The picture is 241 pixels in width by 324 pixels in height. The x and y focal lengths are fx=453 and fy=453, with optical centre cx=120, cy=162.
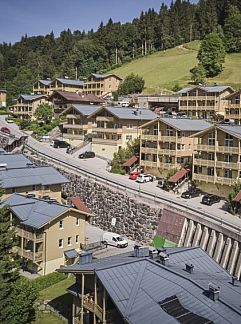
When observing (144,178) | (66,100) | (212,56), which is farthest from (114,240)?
(212,56)

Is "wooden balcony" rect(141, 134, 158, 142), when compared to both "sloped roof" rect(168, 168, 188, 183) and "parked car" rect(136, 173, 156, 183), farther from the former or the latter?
"sloped roof" rect(168, 168, 188, 183)

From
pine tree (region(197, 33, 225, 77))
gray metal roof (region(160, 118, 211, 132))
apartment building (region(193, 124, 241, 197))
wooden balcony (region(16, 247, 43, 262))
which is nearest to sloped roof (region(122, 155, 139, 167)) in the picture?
gray metal roof (region(160, 118, 211, 132))

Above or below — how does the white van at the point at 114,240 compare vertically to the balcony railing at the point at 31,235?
below

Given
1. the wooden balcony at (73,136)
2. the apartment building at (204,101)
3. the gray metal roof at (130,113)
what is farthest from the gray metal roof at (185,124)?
the wooden balcony at (73,136)

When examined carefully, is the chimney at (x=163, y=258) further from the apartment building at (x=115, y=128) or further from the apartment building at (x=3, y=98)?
the apartment building at (x=3, y=98)

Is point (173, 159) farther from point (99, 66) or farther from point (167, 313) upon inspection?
point (99, 66)
